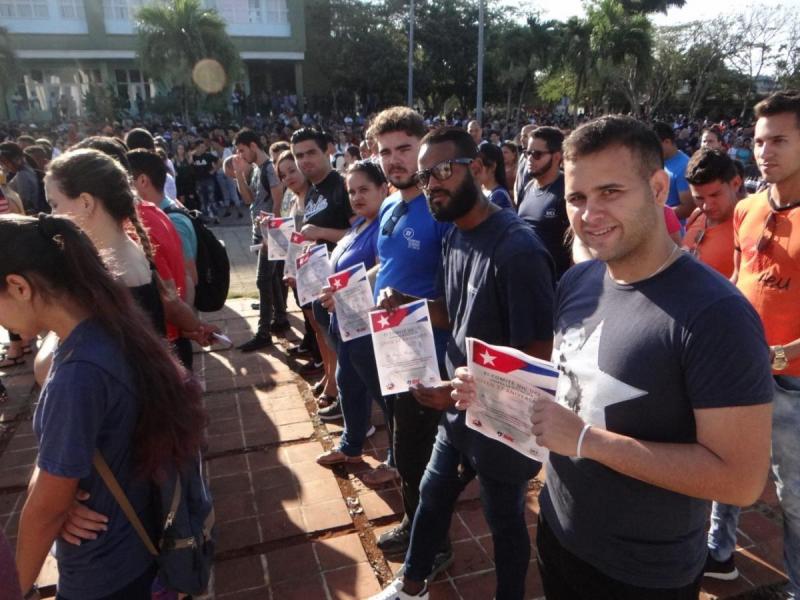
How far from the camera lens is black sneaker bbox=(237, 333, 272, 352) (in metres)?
5.51

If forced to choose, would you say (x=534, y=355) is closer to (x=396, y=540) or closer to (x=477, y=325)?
(x=477, y=325)

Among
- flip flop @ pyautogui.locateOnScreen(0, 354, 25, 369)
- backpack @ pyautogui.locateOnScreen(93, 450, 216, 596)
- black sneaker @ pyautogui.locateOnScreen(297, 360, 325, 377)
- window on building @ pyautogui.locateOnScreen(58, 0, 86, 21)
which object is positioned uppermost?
window on building @ pyautogui.locateOnScreen(58, 0, 86, 21)

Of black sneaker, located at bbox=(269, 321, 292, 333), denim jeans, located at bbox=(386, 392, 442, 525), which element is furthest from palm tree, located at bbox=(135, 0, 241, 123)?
denim jeans, located at bbox=(386, 392, 442, 525)

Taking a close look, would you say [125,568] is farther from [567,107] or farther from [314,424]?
[567,107]

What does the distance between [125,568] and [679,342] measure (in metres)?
1.68

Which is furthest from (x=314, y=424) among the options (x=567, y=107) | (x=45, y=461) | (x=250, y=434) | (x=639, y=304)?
(x=567, y=107)

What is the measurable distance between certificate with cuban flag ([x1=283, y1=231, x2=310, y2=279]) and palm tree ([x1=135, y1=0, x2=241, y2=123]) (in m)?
25.7

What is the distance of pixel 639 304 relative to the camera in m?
1.37

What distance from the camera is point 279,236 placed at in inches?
166

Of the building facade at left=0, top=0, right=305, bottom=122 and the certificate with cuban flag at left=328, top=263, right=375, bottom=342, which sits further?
the building facade at left=0, top=0, right=305, bottom=122

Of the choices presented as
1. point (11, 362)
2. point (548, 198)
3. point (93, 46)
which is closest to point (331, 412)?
point (548, 198)

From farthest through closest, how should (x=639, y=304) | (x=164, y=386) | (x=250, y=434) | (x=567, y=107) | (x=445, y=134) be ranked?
(x=567, y=107)
(x=250, y=434)
(x=445, y=134)
(x=164, y=386)
(x=639, y=304)

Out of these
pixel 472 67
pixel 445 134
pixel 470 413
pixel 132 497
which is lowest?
pixel 132 497

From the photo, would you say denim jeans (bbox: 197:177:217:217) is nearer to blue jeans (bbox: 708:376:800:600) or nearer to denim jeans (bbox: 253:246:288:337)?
denim jeans (bbox: 253:246:288:337)
